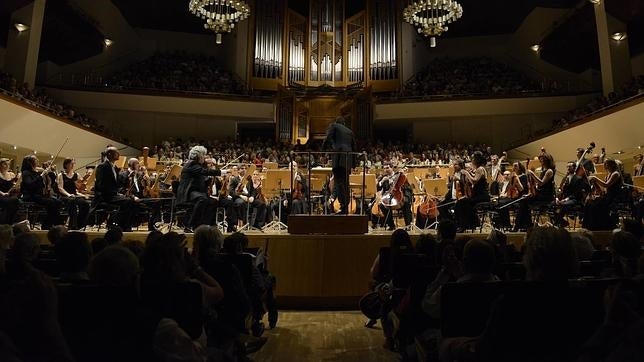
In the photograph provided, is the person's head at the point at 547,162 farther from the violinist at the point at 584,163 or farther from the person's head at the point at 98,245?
the person's head at the point at 98,245

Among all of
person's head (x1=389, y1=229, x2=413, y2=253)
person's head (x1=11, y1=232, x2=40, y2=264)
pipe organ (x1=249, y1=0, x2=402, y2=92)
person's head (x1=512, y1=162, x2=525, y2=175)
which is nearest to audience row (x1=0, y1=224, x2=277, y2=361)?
person's head (x1=11, y1=232, x2=40, y2=264)

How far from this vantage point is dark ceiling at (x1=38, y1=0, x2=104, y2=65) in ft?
42.5

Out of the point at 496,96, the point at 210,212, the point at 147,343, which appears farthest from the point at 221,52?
the point at 147,343

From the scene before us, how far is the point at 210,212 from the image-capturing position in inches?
236

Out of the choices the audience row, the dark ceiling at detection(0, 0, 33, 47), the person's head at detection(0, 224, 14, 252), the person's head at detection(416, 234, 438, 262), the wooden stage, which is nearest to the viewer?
the audience row

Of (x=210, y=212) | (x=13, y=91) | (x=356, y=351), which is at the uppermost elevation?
(x=13, y=91)

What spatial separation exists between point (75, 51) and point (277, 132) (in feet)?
24.2

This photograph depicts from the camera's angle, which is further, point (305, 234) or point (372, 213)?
point (372, 213)

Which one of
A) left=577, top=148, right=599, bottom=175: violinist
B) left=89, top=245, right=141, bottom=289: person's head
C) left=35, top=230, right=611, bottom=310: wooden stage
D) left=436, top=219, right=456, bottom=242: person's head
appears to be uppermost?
left=577, top=148, right=599, bottom=175: violinist

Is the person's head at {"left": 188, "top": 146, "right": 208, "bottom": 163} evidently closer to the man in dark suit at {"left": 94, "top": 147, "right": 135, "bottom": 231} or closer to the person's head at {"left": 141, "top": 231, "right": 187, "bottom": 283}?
the man in dark suit at {"left": 94, "top": 147, "right": 135, "bottom": 231}

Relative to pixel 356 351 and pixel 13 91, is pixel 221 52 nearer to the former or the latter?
pixel 13 91

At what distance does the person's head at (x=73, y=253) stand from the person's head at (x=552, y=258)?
1.99 meters

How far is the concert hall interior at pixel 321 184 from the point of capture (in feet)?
5.38

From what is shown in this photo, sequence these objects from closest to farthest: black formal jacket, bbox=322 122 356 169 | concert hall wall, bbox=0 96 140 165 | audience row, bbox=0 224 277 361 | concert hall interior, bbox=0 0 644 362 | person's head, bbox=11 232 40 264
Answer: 1. audience row, bbox=0 224 277 361
2. concert hall interior, bbox=0 0 644 362
3. person's head, bbox=11 232 40 264
4. black formal jacket, bbox=322 122 356 169
5. concert hall wall, bbox=0 96 140 165
